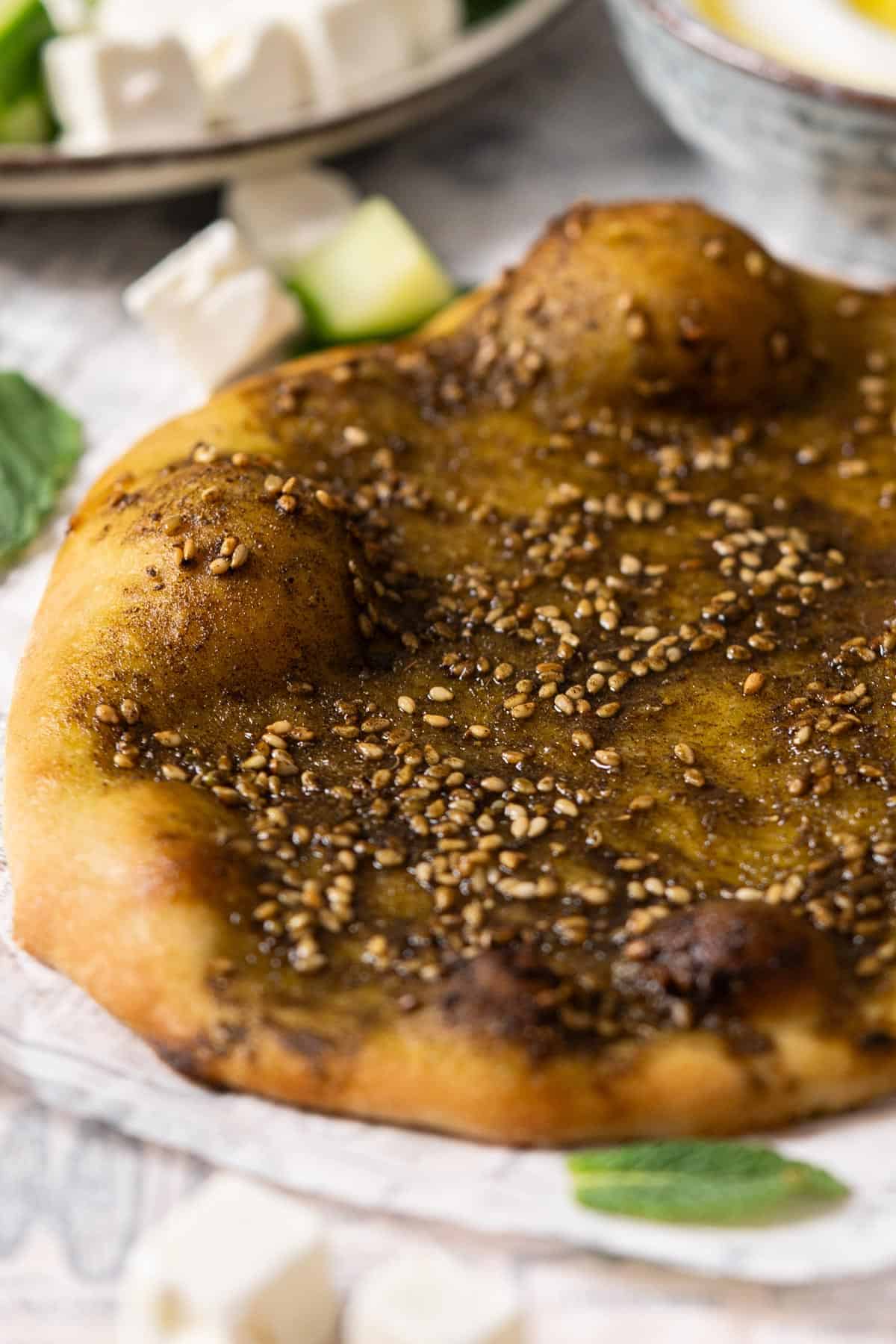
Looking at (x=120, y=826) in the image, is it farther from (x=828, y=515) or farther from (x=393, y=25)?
(x=393, y=25)

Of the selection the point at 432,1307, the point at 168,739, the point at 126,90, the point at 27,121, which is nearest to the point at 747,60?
the point at 126,90

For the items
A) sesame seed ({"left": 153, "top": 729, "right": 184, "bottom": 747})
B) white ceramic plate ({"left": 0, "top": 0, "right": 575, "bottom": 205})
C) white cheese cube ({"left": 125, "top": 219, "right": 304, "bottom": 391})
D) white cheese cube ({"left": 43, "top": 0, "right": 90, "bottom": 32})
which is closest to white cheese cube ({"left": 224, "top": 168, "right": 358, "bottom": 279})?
white ceramic plate ({"left": 0, "top": 0, "right": 575, "bottom": 205})

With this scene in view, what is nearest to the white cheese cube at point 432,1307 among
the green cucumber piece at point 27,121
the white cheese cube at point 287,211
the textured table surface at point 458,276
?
the textured table surface at point 458,276

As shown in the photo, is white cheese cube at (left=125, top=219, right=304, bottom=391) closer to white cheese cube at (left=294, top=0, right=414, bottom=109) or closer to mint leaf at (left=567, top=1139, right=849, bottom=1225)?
white cheese cube at (left=294, top=0, right=414, bottom=109)

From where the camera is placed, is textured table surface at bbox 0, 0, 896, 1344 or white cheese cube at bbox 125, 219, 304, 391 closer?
textured table surface at bbox 0, 0, 896, 1344

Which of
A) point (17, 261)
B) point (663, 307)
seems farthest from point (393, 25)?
point (663, 307)

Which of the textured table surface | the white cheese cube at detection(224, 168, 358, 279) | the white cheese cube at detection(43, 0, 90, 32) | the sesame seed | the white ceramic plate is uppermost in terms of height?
the white cheese cube at detection(43, 0, 90, 32)

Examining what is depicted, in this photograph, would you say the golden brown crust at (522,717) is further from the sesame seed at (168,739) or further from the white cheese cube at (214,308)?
the white cheese cube at (214,308)

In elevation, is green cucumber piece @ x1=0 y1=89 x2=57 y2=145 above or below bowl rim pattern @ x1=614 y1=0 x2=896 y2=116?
above
